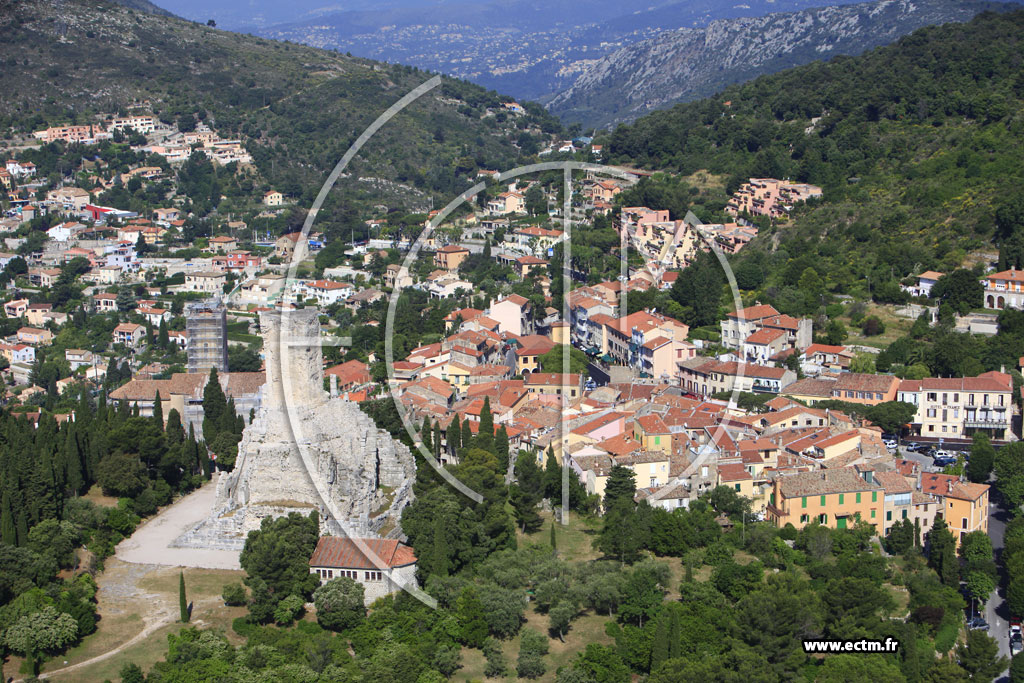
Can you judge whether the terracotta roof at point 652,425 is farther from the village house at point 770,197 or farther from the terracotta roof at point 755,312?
the village house at point 770,197

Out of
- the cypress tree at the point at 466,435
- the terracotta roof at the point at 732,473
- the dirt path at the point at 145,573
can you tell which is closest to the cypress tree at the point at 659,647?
the terracotta roof at the point at 732,473

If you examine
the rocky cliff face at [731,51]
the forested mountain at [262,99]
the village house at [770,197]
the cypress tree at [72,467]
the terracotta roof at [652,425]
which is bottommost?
the cypress tree at [72,467]

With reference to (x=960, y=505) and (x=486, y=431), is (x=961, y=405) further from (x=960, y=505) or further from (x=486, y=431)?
(x=486, y=431)

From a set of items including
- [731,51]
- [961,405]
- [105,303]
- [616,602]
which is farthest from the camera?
[731,51]

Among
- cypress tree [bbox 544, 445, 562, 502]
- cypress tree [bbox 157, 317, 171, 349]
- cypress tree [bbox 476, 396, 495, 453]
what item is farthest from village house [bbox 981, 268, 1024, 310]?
cypress tree [bbox 157, 317, 171, 349]

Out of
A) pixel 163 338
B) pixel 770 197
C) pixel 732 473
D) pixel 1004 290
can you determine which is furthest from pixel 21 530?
pixel 770 197

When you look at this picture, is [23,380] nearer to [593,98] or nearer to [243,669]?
[243,669]
